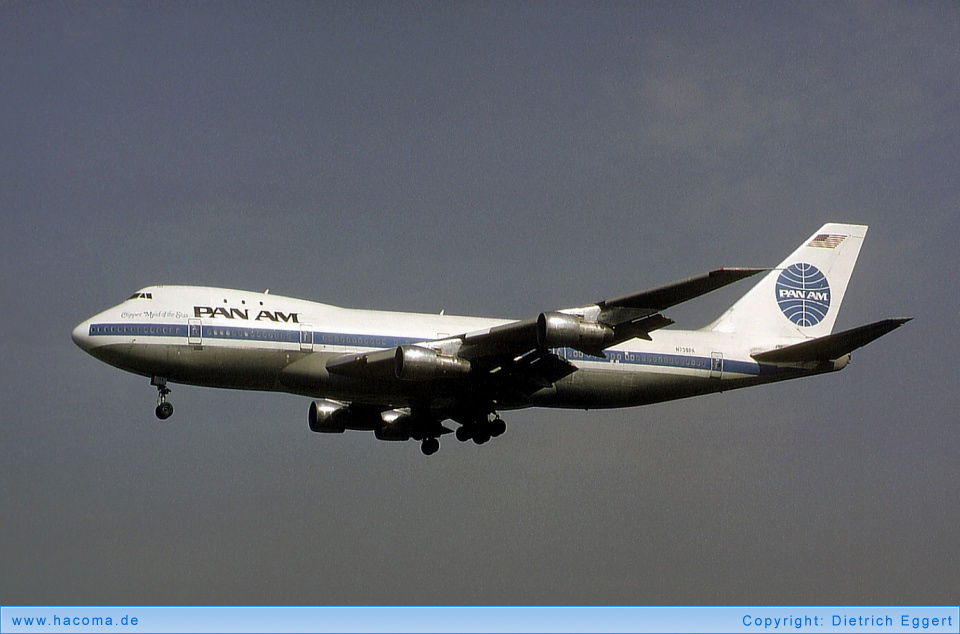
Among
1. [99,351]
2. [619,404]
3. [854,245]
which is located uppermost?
[854,245]

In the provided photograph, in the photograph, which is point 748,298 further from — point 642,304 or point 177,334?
point 177,334

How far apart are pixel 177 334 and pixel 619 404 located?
1751 cm

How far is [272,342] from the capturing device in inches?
1656

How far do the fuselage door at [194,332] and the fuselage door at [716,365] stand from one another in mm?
20278

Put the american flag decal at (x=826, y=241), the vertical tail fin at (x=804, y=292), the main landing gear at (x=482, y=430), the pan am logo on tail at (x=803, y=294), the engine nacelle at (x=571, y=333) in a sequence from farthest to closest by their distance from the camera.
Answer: the american flag decal at (x=826, y=241) < the pan am logo on tail at (x=803, y=294) < the vertical tail fin at (x=804, y=292) < the main landing gear at (x=482, y=430) < the engine nacelle at (x=571, y=333)

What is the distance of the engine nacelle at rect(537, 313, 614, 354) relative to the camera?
129 feet

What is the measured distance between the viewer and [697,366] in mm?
48219

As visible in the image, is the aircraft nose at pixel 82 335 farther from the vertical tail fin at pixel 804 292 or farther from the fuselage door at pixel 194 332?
the vertical tail fin at pixel 804 292

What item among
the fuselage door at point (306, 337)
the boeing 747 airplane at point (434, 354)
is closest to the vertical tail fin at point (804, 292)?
the boeing 747 airplane at point (434, 354)

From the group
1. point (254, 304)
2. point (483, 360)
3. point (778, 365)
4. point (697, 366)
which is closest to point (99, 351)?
point (254, 304)

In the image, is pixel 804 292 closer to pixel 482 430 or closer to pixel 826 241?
pixel 826 241

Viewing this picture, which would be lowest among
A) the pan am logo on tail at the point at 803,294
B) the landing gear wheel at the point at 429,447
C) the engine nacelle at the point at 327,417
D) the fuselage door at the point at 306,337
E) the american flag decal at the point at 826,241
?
the landing gear wheel at the point at 429,447

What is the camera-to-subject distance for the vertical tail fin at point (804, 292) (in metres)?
51.5

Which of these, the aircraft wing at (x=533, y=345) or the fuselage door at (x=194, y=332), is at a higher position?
the fuselage door at (x=194, y=332)
